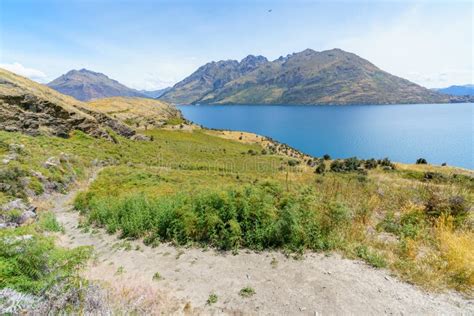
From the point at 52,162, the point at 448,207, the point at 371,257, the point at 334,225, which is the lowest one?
the point at 371,257

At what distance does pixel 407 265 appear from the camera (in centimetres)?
548

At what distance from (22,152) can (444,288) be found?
22788mm

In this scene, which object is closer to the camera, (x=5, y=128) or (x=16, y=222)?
(x=16, y=222)

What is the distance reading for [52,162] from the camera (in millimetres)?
17406

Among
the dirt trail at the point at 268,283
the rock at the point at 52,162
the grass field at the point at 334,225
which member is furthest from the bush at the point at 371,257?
the rock at the point at 52,162

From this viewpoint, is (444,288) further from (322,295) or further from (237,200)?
(237,200)

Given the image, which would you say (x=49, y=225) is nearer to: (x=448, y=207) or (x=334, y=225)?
(x=334, y=225)

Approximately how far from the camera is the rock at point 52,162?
16541 mm

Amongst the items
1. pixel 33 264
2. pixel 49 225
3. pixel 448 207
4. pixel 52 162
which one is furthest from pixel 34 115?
pixel 448 207

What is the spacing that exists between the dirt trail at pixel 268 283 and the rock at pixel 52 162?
12660mm

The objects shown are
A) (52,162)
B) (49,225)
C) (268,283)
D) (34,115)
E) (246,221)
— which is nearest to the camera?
(268,283)

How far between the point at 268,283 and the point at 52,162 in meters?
18.2

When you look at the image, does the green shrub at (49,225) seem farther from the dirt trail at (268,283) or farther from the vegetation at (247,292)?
the vegetation at (247,292)

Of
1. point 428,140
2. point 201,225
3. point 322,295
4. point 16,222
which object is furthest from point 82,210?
point 428,140
